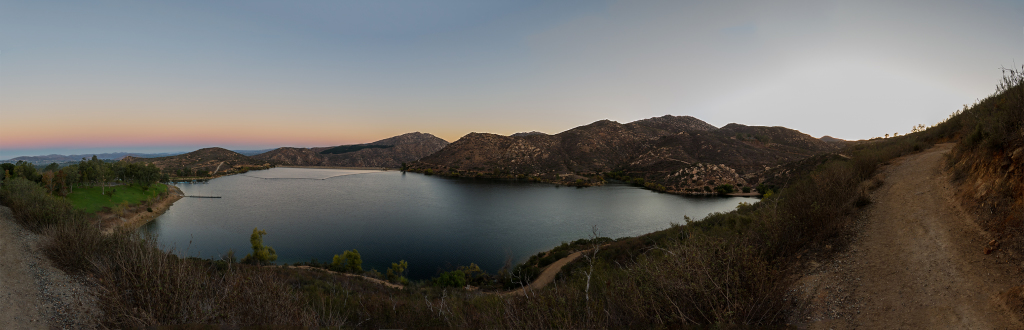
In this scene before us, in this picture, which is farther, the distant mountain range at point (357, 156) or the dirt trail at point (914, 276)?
the distant mountain range at point (357, 156)

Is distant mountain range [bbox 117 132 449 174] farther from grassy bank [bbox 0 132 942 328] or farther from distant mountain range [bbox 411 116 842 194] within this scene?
grassy bank [bbox 0 132 942 328]

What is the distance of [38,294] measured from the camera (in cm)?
773

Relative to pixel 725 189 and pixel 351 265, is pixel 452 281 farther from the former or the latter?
pixel 725 189

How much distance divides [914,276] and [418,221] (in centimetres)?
3735

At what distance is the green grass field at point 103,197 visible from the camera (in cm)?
2927

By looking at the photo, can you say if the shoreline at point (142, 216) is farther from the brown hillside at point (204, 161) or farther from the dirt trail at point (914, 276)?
the brown hillside at point (204, 161)

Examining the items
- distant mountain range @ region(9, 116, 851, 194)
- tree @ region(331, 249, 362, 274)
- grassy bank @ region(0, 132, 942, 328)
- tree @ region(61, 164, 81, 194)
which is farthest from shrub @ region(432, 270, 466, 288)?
distant mountain range @ region(9, 116, 851, 194)

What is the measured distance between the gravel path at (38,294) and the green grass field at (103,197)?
95.2 ft

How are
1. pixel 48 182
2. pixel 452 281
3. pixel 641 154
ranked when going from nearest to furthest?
pixel 452 281 → pixel 48 182 → pixel 641 154

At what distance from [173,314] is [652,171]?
2785 inches

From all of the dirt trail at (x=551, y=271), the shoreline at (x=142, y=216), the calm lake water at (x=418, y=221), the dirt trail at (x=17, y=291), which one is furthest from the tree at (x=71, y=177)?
the dirt trail at (x=551, y=271)

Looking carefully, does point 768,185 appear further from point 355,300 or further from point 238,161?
point 238,161

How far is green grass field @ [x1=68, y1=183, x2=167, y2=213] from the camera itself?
29.3m

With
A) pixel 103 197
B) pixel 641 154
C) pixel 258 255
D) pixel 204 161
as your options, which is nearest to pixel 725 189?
pixel 641 154
